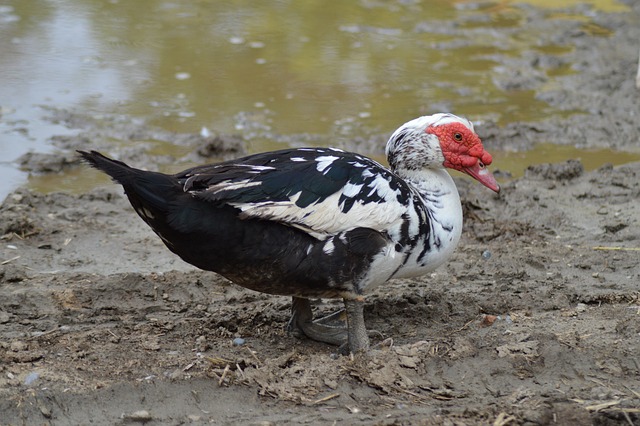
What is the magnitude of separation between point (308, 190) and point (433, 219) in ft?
2.10

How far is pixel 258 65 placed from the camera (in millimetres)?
9391

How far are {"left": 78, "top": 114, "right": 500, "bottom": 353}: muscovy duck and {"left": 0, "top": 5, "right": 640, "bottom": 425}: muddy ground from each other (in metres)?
0.36

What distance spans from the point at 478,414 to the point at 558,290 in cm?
162

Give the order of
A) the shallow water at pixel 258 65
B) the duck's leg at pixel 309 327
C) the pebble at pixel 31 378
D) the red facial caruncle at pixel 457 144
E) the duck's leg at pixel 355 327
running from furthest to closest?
the shallow water at pixel 258 65 < the duck's leg at pixel 309 327 < the red facial caruncle at pixel 457 144 < the duck's leg at pixel 355 327 < the pebble at pixel 31 378

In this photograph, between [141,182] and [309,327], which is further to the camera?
[309,327]

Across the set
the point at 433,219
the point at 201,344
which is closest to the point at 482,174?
the point at 433,219

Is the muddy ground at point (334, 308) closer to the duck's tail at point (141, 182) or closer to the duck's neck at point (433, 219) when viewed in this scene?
the duck's neck at point (433, 219)

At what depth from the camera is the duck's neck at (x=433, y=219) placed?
4199mm

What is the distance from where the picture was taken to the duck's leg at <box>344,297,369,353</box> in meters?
4.24

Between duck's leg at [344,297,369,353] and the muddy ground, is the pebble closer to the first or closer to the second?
the muddy ground

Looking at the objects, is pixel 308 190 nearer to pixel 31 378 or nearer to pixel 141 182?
pixel 141 182

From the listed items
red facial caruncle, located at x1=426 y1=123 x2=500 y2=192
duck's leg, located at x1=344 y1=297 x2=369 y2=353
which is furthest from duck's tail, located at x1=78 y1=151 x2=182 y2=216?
red facial caruncle, located at x1=426 y1=123 x2=500 y2=192

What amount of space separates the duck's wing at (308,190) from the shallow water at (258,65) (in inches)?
123

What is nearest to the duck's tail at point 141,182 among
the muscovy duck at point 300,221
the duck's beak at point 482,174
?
the muscovy duck at point 300,221
